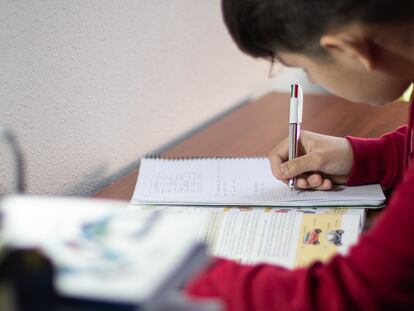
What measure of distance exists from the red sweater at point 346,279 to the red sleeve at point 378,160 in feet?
1.29

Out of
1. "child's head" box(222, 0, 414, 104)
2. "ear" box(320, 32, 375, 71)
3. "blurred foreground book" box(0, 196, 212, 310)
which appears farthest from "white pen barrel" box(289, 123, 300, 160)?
"blurred foreground book" box(0, 196, 212, 310)

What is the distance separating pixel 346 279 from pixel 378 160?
1.57ft

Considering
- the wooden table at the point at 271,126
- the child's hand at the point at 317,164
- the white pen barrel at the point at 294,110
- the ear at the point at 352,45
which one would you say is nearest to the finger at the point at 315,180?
the child's hand at the point at 317,164

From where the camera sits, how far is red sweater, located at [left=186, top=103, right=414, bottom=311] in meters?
0.63

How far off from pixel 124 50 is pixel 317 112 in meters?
0.49

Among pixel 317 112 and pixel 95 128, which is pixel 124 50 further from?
pixel 317 112

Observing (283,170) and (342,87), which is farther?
(283,170)

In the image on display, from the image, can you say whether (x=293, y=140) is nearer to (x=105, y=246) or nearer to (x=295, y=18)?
(x=295, y=18)

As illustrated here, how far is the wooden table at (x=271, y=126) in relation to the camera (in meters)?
1.30

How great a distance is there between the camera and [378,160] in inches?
42.9

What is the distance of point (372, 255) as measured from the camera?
0.64 m

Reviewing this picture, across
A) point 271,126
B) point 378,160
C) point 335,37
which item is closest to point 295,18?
point 335,37

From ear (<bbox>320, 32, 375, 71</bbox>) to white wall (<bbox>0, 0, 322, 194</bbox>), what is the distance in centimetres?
48

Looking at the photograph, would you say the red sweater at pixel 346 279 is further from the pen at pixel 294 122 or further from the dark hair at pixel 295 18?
the pen at pixel 294 122
